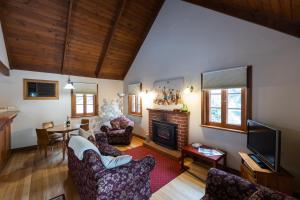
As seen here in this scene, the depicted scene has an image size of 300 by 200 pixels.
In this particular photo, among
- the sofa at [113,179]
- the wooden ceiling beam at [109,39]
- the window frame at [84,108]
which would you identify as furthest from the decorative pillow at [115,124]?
the sofa at [113,179]

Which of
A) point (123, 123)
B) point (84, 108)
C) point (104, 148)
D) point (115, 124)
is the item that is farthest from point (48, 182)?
point (84, 108)

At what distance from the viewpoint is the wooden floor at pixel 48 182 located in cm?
254

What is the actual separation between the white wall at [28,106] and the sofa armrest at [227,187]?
537cm

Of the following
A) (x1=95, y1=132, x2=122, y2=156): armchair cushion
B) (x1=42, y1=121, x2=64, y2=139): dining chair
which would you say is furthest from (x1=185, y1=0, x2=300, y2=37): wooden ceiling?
(x1=42, y1=121, x2=64, y2=139): dining chair

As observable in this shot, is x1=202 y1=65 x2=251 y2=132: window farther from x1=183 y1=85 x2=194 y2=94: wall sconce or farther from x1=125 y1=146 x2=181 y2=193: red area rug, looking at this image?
x1=125 y1=146 x2=181 y2=193: red area rug

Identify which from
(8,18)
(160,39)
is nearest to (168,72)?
(160,39)

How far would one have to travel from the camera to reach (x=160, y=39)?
16.3ft

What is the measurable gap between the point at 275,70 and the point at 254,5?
3.86ft

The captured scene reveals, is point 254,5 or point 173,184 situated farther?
point 173,184

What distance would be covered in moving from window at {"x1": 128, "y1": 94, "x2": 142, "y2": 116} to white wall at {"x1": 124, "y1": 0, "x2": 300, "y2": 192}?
134 centimetres

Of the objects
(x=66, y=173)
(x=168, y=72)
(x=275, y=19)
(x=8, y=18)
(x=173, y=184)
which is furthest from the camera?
(x=168, y=72)

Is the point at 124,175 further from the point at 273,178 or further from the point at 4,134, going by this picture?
the point at 4,134

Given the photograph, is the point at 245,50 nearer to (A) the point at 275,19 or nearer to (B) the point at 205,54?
(A) the point at 275,19

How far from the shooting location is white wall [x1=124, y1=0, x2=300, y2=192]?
8.21 feet
